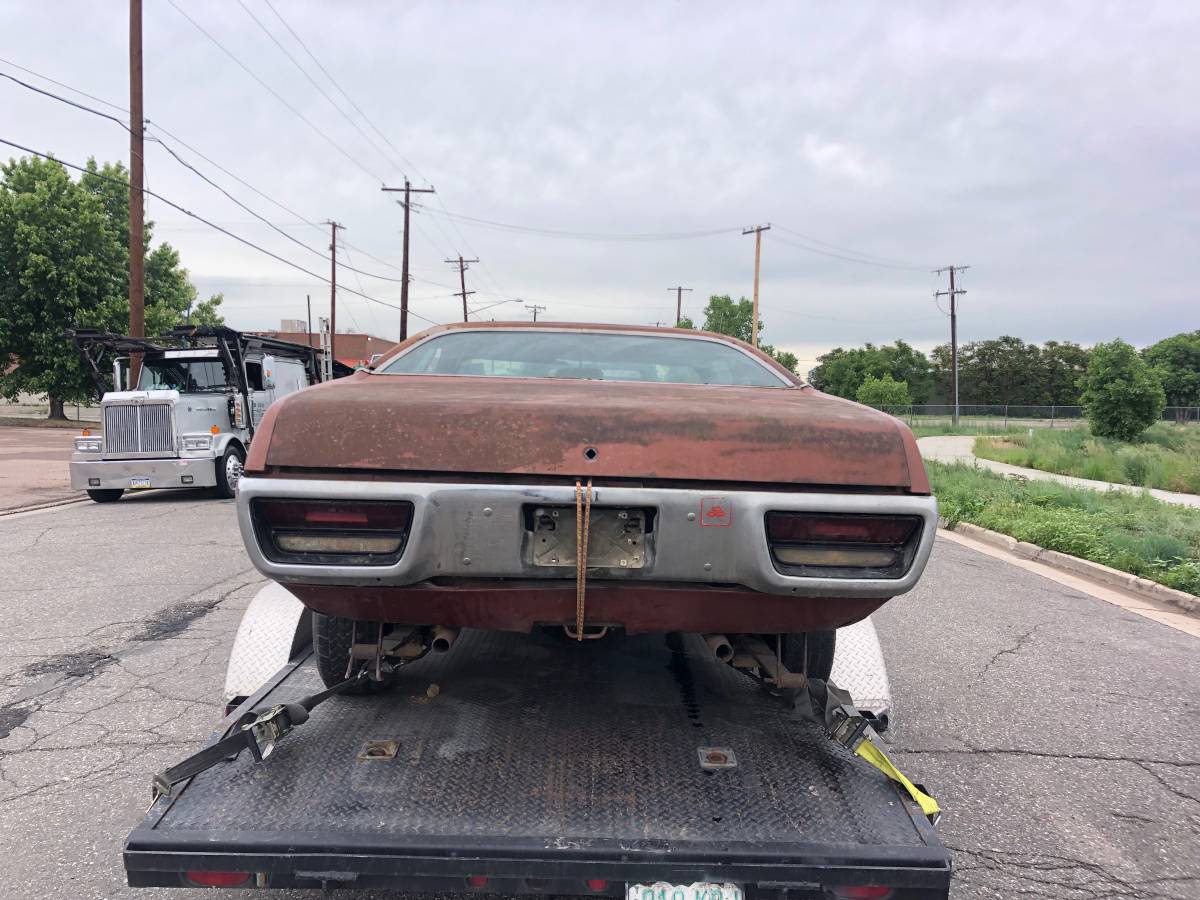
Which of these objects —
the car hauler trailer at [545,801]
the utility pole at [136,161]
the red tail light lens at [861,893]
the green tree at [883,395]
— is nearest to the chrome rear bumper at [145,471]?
the utility pole at [136,161]

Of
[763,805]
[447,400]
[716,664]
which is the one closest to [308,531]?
[447,400]

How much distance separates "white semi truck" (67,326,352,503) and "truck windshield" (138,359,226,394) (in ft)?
0.05

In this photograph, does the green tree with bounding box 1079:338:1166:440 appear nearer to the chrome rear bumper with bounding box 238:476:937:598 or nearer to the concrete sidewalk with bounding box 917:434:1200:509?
the concrete sidewalk with bounding box 917:434:1200:509

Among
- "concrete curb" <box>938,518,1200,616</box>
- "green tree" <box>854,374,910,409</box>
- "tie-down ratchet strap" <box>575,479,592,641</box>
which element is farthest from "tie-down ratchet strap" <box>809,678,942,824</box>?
"green tree" <box>854,374,910,409</box>

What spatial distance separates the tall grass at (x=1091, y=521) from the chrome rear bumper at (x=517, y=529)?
22.6 feet

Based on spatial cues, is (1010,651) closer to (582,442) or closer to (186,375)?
(582,442)

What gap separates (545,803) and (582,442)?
0.95 meters

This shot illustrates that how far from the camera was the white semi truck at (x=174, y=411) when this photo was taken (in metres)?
12.1

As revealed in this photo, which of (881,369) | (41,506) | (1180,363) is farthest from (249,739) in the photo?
(1180,363)

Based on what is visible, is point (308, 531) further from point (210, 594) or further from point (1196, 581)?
point (1196, 581)

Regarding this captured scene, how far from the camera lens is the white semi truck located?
12078 millimetres

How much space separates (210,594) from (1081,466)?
17.8 metres

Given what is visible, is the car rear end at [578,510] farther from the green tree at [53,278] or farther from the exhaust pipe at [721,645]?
the green tree at [53,278]

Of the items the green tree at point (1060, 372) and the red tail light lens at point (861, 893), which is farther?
the green tree at point (1060, 372)
